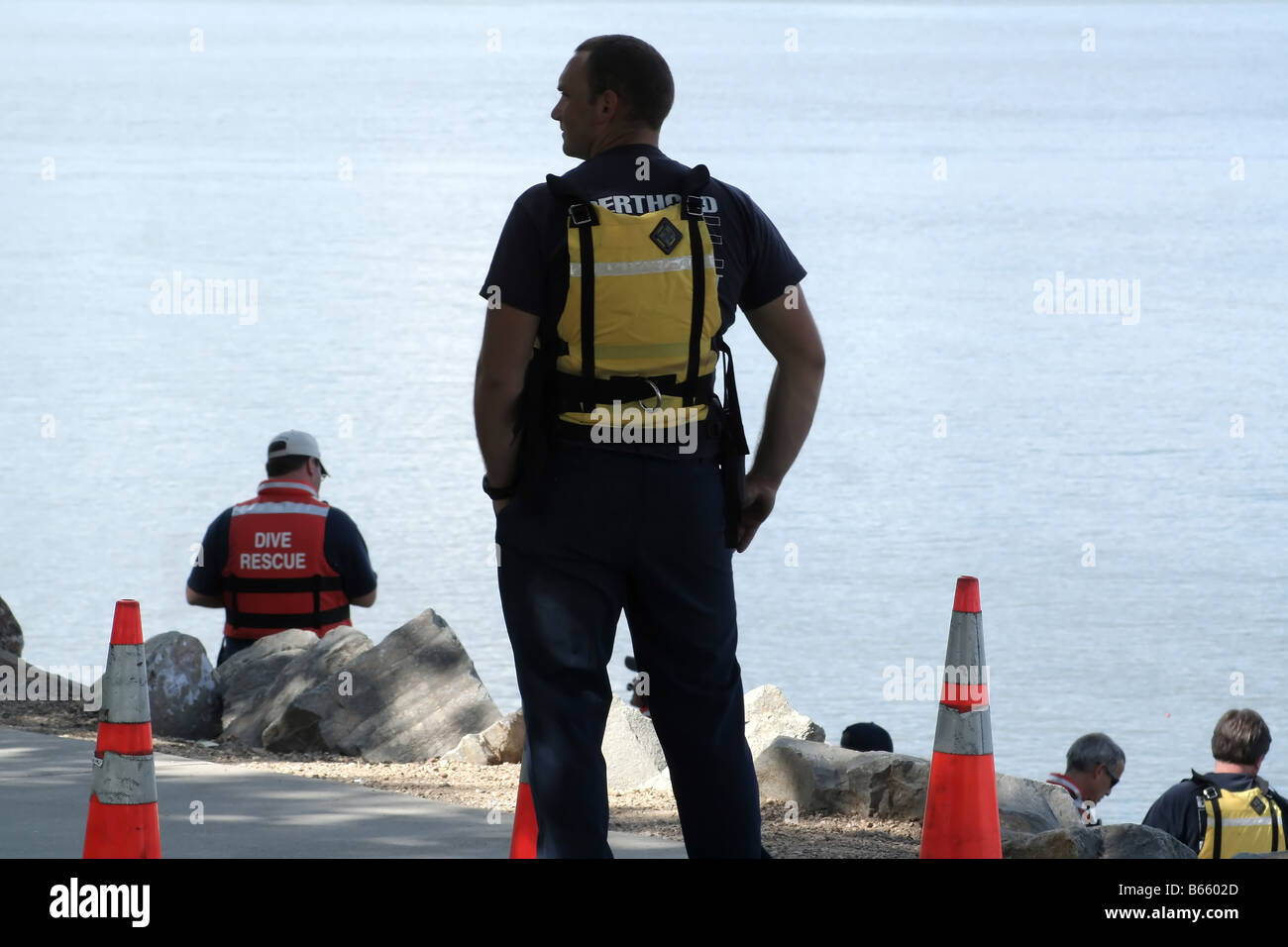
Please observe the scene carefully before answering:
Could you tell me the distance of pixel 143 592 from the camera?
13141 millimetres

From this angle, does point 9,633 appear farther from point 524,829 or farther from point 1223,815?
point 1223,815

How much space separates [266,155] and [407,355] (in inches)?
1050

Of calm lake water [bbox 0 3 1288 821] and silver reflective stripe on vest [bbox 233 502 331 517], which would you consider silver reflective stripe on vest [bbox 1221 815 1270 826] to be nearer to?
calm lake water [bbox 0 3 1288 821]

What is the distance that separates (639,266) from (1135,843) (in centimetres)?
221

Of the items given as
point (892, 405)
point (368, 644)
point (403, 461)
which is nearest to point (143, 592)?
point (403, 461)

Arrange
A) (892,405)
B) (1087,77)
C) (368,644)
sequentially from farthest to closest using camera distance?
(1087,77)
(892,405)
(368,644)

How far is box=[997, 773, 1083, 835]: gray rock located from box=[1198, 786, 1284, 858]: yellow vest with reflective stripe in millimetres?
662

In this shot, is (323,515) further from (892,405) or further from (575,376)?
(892,405)

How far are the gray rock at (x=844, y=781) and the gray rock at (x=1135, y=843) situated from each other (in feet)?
2.78

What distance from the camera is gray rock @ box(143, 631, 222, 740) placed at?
7.78 meters

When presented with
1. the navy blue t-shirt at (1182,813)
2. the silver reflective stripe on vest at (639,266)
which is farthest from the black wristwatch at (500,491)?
the navy blue t-shirt at (1182,813)

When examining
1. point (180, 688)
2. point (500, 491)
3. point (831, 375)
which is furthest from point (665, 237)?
point (831, 375)

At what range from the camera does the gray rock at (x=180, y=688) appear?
7781 mm

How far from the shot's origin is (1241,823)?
279 inches
